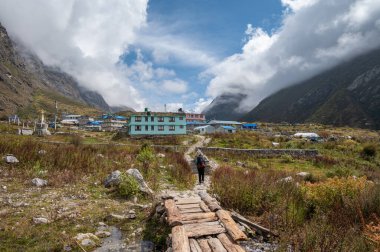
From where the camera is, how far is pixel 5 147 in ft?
57.1

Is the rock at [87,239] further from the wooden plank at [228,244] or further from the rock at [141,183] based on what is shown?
the rock at [141,183]

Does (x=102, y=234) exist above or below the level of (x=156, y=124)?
below

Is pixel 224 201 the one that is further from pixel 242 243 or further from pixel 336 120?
pixel 336 120

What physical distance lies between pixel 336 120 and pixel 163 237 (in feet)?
568

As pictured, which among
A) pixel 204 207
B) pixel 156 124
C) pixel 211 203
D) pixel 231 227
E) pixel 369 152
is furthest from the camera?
pixel 156 124

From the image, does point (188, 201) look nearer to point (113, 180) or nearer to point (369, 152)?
point (113, 180)

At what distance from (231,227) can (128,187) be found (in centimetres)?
618

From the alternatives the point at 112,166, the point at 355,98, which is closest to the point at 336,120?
the point at 355,98

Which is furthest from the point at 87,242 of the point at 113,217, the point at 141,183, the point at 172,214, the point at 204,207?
the point at 141,183

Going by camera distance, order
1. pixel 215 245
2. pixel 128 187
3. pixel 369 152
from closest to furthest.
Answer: pixel 215 245 → pixel 128 187 → pixel 369 152

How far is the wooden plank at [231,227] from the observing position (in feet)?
19.7

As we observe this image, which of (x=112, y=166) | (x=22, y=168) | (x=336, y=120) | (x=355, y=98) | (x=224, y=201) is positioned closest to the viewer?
(x=224, y=201)

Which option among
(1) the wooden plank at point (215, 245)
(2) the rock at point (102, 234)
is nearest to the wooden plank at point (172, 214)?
(1) the wooden plank at point (215, 245)

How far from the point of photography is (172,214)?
724 cm
